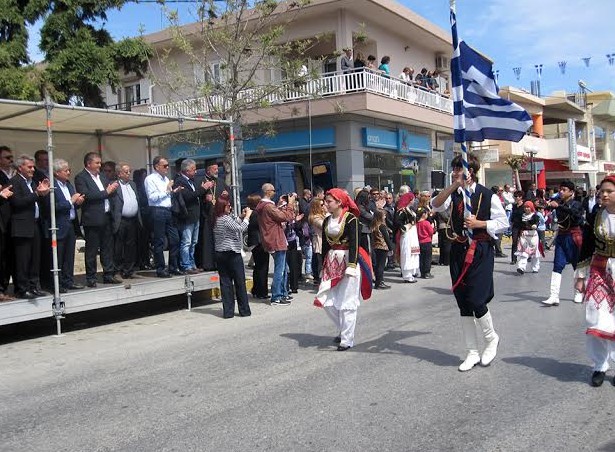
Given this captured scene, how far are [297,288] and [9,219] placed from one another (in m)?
5.91

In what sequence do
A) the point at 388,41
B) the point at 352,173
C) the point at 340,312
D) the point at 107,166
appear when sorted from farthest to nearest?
the point at 388,41
the point at 352,173
the point at 107,166
the point at 340,312

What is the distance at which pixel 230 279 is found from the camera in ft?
32.0

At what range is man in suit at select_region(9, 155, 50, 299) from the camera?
810cm

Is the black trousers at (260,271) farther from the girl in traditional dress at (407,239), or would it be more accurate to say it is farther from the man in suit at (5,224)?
the man in suit at (5,224)

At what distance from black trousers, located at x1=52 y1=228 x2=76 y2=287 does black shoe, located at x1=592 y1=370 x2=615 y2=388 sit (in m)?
6.96

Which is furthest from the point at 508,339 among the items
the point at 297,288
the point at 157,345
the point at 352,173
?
the point at 352,173

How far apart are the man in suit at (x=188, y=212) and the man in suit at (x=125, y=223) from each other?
0.76 meters

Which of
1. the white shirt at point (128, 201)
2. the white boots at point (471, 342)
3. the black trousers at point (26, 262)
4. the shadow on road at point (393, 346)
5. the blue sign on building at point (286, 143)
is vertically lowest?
the shadow on road at point (393, 346)

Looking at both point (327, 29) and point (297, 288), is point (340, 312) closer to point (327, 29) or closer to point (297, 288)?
point (297, 288)

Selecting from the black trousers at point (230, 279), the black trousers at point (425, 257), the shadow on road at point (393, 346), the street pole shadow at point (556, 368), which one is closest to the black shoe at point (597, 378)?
the street pole shadow at point (556, 368)

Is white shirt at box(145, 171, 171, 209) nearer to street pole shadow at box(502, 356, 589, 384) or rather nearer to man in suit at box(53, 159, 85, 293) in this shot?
man in suit at box(53, 159, 85, 293)

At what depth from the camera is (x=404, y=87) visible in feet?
80.5

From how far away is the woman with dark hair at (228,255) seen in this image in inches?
376

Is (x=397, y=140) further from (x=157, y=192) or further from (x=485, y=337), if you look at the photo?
(x=485, y=337)
